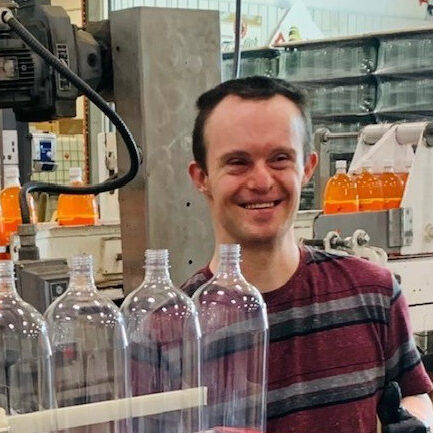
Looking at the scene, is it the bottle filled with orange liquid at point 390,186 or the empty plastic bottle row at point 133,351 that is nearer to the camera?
the empty plastic bottle row at point 133,351

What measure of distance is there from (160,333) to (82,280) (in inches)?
5.8

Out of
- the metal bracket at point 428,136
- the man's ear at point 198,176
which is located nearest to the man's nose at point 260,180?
the man's ear at point 198,176

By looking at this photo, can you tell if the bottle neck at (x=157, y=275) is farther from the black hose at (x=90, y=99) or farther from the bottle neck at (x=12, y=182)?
the bottle neck at (x=12, y=182)

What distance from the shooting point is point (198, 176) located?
1.39 metres

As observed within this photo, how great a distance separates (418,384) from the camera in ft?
4.71

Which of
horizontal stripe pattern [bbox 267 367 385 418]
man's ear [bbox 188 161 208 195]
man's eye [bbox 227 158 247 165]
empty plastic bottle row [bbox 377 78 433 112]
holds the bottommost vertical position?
horizontal stripe pattern [bbox 267 367 385 418]

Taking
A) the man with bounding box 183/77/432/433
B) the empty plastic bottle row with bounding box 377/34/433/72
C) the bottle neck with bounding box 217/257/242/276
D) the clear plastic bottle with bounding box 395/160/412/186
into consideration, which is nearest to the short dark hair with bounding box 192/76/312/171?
the man with bounding box 183/77/432/433

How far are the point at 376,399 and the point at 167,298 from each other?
21.1 inches

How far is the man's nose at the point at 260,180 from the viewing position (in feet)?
4.17

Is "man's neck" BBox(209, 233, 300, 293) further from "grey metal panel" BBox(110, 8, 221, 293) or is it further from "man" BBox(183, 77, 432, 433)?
"grey metal panel" BBox(110, 8, 221, 293)

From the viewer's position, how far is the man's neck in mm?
1360

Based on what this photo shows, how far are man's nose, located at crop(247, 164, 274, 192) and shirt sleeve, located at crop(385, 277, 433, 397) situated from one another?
340 millimetres

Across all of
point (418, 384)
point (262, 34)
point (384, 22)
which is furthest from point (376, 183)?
point (384, 22)

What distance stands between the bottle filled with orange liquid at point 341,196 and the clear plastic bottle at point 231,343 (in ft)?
5.67
